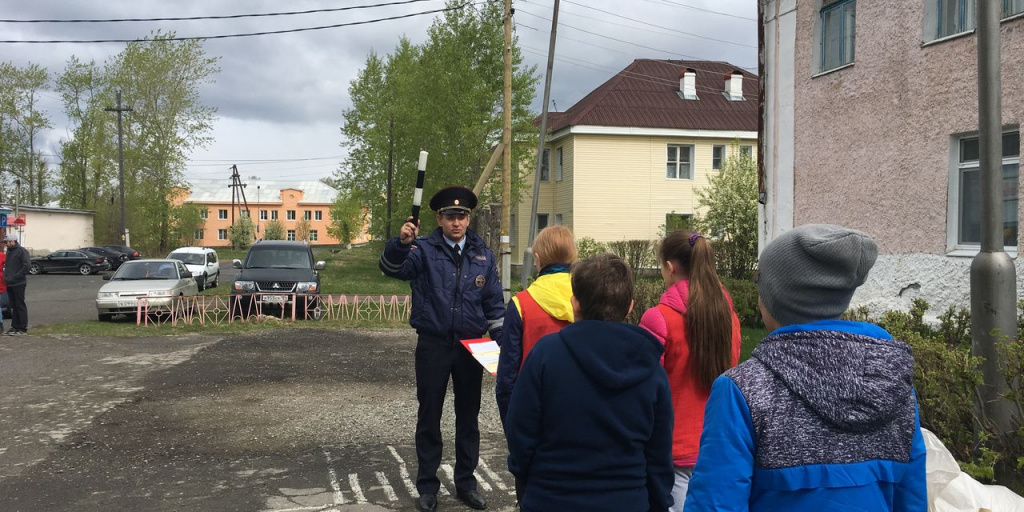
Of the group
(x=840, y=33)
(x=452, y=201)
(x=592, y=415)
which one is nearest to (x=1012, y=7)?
(x=840, y=33)

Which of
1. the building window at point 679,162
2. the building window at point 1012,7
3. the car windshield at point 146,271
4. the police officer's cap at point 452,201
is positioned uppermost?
the building window at point 679,162

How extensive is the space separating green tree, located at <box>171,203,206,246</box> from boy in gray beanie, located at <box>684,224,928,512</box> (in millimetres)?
58731

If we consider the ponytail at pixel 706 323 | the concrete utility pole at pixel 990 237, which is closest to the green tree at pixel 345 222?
the concrete utility pole at pixel 990 237

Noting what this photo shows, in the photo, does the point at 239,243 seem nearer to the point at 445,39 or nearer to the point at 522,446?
the point at 445,39

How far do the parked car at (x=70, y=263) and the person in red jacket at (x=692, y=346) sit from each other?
151ft

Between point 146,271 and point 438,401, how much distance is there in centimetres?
1680

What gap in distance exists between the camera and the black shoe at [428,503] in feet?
16.5

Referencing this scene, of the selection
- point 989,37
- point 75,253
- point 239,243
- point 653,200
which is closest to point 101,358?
point 989,37

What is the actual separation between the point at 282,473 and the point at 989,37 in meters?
5.73

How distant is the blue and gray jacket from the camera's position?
180 cm

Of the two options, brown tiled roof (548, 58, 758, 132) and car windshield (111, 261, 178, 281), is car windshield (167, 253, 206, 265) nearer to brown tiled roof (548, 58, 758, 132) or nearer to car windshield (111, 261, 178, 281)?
car windshield (111, 261, 178, 281)

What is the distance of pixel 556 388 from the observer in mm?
2703

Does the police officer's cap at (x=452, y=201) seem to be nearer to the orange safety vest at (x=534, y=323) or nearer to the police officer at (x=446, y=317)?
the police officer at (x=446, y=317)

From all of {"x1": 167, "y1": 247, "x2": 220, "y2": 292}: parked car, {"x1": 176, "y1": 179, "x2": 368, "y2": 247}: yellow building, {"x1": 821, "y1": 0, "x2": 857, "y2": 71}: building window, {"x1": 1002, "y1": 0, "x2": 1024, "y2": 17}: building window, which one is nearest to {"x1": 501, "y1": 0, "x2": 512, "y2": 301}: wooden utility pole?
{"x1": 821, "y1": 0, "x2": 857, "y2": 71}: building window
